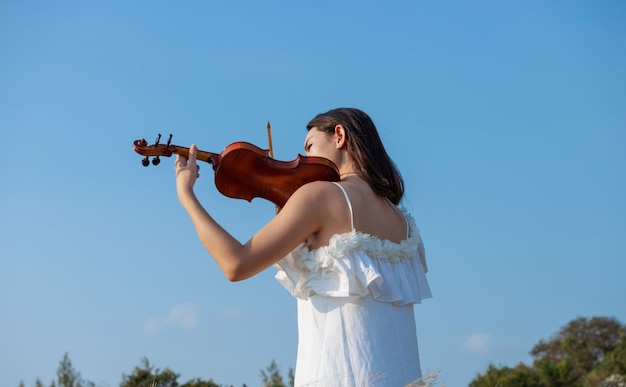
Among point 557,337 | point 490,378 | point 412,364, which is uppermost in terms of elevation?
point 557,337

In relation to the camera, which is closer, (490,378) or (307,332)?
(307,332)

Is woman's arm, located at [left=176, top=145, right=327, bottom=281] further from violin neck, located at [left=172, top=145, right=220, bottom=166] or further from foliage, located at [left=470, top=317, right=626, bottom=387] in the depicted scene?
foliage, located at [left=470, top=317, right=626, bottom=387]

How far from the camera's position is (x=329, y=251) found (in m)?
3.32

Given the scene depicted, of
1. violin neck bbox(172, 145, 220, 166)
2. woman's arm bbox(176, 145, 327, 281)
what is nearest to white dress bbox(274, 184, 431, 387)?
woman's arm bbox(176, 145, 327, 281)

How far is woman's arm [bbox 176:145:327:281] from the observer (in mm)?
3188

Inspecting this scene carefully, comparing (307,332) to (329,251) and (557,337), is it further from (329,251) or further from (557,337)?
(557,337)

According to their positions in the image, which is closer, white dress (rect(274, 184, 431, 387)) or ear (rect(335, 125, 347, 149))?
white dress (rect(274, 184, 431, 387))

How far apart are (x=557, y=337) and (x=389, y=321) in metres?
26.2

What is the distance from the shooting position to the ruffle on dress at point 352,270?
10.8 ft

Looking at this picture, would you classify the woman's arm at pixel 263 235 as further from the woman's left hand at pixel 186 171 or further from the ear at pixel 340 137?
the ear at pixel 340 137

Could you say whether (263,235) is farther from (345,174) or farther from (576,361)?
(576,361)

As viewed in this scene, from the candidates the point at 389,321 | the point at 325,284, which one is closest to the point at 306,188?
the point at 325,284

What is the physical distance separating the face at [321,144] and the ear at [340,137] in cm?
2

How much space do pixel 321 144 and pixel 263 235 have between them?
699mm
